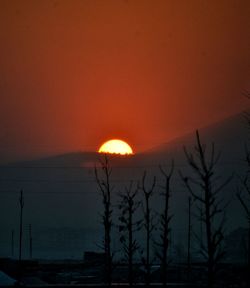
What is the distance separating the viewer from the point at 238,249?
14975cm

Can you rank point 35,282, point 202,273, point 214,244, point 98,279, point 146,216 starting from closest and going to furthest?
point 214,244
point 146,216
point 35,282
point 98,279
point 202,273

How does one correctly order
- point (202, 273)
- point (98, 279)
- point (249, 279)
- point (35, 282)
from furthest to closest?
point (202, 273) < point (98, 279) < point (35, 282) < point (249, 279)

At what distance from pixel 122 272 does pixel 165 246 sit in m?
43.2

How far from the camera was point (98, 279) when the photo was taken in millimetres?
67000

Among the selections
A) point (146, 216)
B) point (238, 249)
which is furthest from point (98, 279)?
point (238, 249)

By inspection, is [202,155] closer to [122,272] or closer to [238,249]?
[122,272]

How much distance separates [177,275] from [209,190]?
46722 millimetres

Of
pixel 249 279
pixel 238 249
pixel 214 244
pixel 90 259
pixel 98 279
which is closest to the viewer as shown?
pixel 214 244

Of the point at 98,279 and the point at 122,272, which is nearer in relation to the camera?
the point at 98,279

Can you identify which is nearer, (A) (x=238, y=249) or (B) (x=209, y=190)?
(B) (x=209, y=190)

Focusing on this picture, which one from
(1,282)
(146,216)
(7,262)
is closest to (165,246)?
(146,216)

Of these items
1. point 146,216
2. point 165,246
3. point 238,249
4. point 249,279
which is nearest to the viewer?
point 249,279

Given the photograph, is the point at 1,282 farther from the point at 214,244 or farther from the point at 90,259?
the point at 90,259

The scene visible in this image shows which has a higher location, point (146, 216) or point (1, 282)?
point (146, 216)
